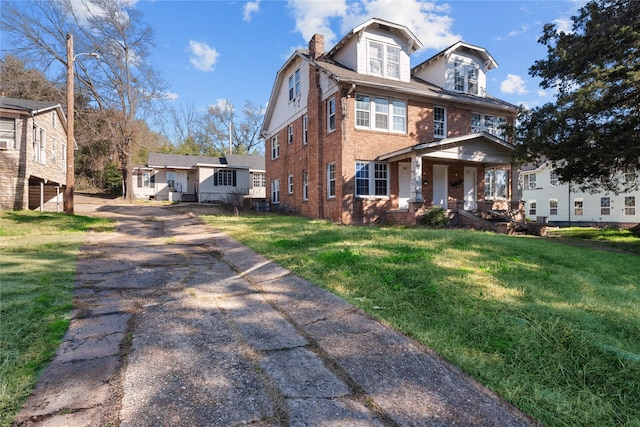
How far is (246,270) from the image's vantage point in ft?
22.2

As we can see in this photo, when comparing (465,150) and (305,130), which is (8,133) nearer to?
(305,130)

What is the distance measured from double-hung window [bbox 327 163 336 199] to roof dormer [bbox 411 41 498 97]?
7864mm

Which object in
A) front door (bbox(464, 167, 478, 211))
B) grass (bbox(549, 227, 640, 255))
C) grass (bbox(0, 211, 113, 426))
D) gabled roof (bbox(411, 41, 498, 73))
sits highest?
gabled roof (bbox(411, 41, 498, 73))

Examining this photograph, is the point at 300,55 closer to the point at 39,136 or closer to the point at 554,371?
the point at 39,136

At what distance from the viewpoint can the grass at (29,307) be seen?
2745 mm

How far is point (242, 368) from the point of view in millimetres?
3059

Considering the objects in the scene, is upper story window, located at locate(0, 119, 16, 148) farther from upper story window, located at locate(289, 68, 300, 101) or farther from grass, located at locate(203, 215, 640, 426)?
grass, located at locate(203, 215, 640, 426)

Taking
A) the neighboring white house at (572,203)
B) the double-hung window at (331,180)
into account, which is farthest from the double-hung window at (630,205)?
the double-hung window at (331,180)

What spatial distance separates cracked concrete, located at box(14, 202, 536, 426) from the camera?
2.46 metres

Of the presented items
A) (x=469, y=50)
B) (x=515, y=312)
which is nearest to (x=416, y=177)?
(x=469, y=50)

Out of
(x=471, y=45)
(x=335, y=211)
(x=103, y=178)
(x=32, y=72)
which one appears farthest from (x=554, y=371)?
(x=103, y=178)

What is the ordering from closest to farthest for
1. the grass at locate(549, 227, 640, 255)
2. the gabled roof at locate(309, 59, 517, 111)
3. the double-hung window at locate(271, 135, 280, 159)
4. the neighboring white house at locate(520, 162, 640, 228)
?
1. the grass at locate(549, 227, 640, 255)
2. the gabled roof at locate(309, 59, 517, 111)
3. the double-hung window at locate(271, 135, 280, 159)
4. the neighboring white house at locate(520, 162, 640, 228)

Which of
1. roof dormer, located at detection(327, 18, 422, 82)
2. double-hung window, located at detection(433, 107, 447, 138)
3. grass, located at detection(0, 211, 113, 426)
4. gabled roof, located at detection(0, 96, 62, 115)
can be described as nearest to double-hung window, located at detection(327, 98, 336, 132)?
roof dormer, located at detection(327, 18, 422, 82)

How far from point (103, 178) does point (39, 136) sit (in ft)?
70.3
